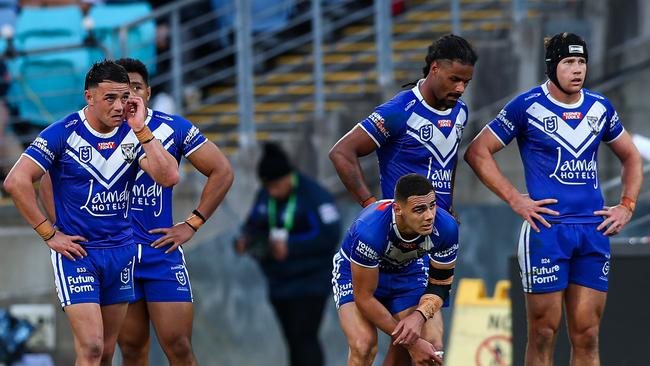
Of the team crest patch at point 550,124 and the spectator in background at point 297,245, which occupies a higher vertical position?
the team crest patch at point 550,124

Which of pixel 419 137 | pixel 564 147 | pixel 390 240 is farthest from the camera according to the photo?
pixel 419 137

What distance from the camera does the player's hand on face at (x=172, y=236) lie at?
10352mm

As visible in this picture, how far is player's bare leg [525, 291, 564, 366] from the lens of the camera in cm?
1013

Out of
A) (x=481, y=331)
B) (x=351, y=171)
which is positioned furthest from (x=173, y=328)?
(x=481, y=331)

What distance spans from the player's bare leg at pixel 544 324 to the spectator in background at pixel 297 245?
443 cm

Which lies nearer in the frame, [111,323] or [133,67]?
[111,323]

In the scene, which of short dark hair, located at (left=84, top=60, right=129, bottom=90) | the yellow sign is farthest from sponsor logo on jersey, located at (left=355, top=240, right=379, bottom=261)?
the yellow sign

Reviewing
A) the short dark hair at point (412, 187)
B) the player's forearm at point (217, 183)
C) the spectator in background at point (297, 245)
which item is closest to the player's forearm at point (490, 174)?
the short dark hair at point (412, 187)

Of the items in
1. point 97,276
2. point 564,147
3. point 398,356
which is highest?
point 564,147

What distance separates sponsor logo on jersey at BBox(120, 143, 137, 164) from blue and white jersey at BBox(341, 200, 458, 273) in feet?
4.95

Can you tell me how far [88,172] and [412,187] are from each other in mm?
2104

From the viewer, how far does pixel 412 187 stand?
9.33m

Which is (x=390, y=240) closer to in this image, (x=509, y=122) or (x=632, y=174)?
(x=509, y=122)

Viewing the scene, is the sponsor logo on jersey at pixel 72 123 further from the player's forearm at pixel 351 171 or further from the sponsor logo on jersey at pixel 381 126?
the sponsor logo on jersey at pixel 381 126
